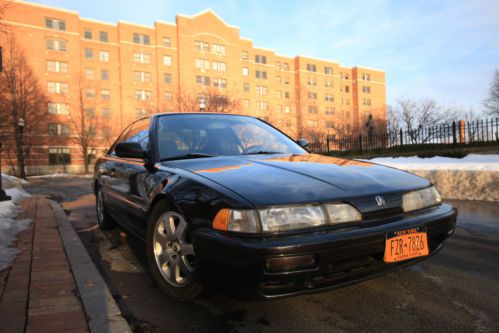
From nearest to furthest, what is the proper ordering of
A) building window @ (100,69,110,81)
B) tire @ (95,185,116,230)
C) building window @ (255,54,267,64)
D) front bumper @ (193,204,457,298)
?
front bumper @ (193,204,457,298)
tire @ (95,185,116,230)
building window @ (100,69,110,81)
building window @ (255,54,267,64)

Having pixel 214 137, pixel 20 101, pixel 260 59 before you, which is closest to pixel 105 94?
pixel 20 101

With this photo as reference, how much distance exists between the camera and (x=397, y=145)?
43.8 ft

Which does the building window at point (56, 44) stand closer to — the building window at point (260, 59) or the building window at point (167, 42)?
the building window at point (167, 42)

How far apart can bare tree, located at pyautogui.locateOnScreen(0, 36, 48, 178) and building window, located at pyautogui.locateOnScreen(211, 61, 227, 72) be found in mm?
22341

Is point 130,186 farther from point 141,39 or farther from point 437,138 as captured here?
point 141,39

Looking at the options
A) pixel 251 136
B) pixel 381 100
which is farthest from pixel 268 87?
pixel 251 136

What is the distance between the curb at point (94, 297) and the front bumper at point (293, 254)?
0.58 meters

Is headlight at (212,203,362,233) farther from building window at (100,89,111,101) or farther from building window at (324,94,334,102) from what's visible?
building window at (324,94,334,102)

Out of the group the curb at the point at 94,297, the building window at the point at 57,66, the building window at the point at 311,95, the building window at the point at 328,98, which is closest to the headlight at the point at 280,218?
the curb at the point at 94,297

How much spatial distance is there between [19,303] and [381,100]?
74.8 metres

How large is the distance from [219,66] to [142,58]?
36.3ft

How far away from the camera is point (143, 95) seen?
144 ft

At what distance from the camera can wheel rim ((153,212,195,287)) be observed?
2160mm

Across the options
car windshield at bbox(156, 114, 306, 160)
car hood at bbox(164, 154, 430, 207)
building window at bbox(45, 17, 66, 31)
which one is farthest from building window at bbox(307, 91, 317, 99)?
car hood at bbox(164, 154, 430, 207)
